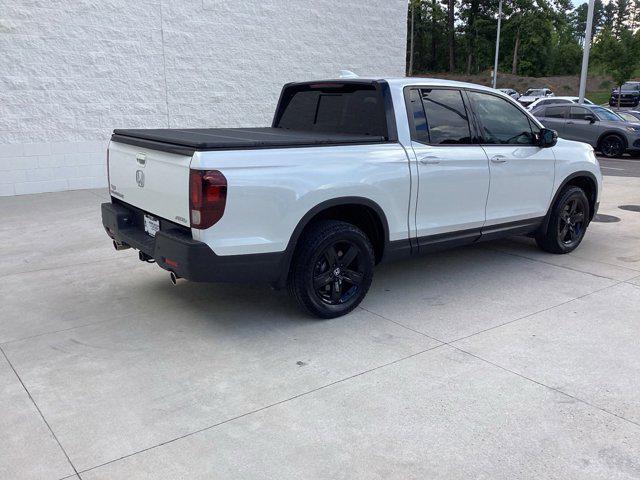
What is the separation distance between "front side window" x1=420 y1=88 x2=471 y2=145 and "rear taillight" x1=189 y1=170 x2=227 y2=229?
2.06 metres

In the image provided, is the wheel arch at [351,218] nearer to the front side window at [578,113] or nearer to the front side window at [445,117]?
the front side window at [445,117]

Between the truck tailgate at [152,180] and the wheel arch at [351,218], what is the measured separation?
2.56ft

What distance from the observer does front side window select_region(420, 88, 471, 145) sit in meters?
5.11

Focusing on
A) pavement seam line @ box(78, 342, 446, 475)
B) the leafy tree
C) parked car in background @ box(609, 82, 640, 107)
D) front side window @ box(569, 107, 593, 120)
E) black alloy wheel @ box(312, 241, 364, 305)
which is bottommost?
pavement seam line @ box(78, 342, 446, 475)

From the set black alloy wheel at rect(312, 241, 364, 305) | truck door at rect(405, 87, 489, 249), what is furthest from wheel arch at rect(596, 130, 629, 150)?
black alloy wheel at rect(312, 241, 364, 305)

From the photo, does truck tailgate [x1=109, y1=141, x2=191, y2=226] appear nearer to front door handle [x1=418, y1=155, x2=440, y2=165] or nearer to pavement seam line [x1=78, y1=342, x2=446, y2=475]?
pavement seam line [x1=78, y1=342, x2=446, y2=475]

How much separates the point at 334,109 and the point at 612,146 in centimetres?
1404

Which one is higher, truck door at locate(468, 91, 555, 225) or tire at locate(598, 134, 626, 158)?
truck door at locate(468, 91, 555, 225)

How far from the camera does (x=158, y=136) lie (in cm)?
442

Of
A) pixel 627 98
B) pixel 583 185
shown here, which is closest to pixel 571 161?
pixel 583 185

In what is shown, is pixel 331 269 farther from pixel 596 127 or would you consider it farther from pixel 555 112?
pixel 555 112

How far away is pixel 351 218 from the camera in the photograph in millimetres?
4848

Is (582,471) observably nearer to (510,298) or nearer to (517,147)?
(510,298)

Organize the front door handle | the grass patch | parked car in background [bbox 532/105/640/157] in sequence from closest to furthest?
the front door handle → parked car in background [bbox 532/105/640/157] → the grass patch
